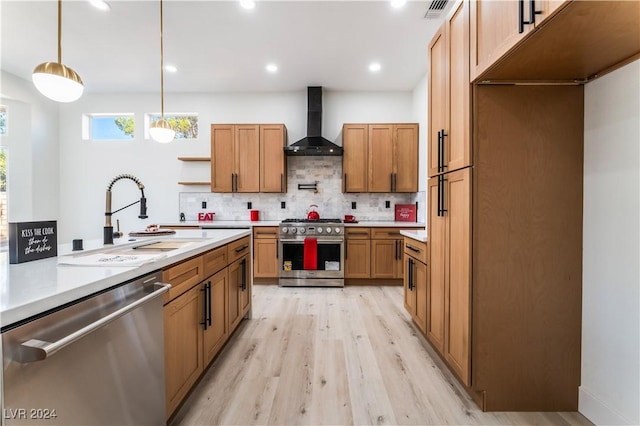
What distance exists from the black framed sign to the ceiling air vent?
332 centimetres

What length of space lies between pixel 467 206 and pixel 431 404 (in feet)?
3.89

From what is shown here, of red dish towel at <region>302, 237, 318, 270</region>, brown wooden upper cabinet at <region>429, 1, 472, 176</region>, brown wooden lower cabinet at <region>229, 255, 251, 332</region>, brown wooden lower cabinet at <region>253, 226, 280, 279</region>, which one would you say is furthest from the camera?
brown wooden lower cabinet at <region>253, 226, 280, 279</region>

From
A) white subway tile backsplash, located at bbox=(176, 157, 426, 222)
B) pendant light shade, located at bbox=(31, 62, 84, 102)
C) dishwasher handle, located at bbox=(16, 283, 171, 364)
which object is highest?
pendant light shade, located at bbox=(31, 62, 84, 102)

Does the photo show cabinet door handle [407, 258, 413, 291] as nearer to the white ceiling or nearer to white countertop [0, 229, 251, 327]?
white countertop [0, 229, 251, 327]

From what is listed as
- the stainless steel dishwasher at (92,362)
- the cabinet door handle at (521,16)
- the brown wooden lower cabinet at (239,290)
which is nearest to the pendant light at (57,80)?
the stainless steel dishwasher at (92,362)

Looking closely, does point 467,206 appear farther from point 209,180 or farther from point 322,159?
point 209,180

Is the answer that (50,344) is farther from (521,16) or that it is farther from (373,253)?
(373,253)

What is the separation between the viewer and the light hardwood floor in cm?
161

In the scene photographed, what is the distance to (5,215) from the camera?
4.28 meters

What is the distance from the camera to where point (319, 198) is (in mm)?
4926

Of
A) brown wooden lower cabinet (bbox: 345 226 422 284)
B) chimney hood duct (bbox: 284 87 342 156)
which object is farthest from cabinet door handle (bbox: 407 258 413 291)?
chimney hood duct (bbox: 284 87 342 156)

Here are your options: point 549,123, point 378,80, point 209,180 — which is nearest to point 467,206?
point 549,123

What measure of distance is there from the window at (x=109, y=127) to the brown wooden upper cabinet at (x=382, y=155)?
3727 mm

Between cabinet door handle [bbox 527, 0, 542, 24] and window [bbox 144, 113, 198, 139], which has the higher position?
window [bbox 144, 113, 198, 139]
